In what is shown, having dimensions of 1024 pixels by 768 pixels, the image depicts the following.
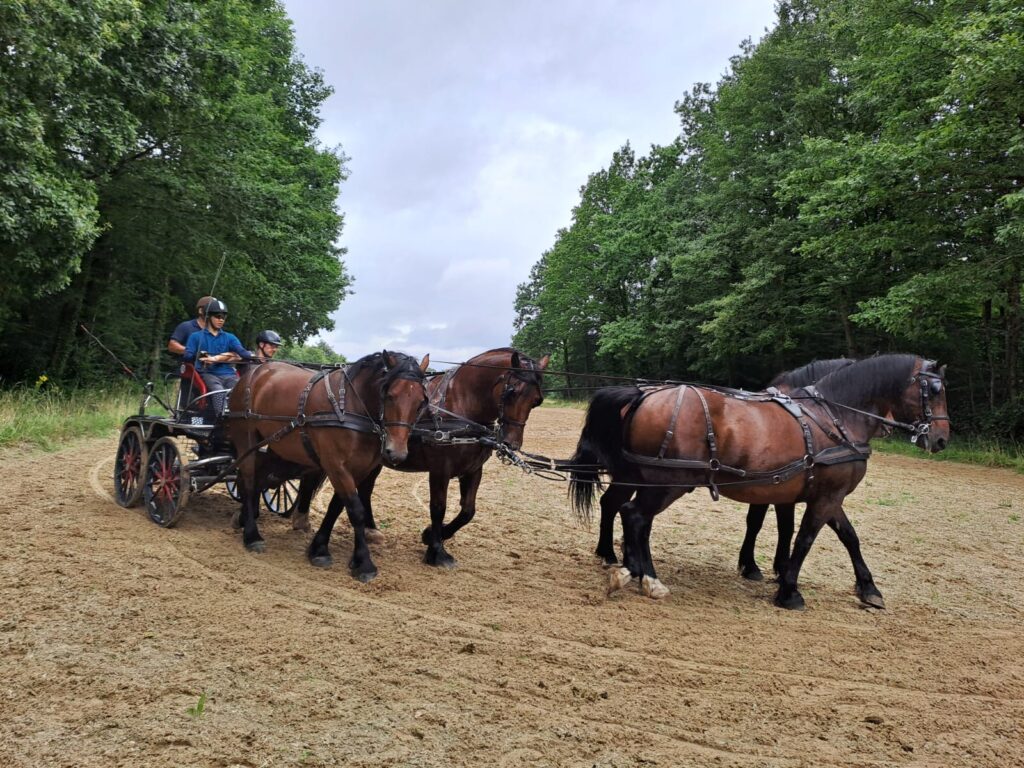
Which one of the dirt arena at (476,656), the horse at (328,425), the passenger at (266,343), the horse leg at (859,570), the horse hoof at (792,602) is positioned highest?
the passenger at (266,343)

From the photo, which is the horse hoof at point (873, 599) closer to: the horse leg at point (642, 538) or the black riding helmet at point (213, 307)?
the horse leg at point (642, 538)

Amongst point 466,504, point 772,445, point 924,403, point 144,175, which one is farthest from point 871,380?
point 144,175

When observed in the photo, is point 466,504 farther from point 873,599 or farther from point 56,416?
point 56,416

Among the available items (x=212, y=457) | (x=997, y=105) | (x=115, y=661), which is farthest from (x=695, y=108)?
(x=115, y=661)

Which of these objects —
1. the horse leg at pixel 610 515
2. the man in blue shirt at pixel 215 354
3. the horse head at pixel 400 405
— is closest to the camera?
the horse head at pixel 400 405

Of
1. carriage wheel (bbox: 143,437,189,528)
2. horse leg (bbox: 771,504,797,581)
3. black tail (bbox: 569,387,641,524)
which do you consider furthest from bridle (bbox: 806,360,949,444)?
carriage wheel (bbox: 143,437,189,528)

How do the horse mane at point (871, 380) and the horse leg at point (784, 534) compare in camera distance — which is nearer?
the horse mane at point (871, 380)

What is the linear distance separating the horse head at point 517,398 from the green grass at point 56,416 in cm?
961

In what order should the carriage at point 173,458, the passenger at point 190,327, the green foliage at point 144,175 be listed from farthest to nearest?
the green foliage at point 144,175, the passenger at point 190,327, the carriage at point 173,458

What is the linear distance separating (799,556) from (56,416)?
46.0 ft

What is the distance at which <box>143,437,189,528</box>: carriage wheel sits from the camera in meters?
6.15

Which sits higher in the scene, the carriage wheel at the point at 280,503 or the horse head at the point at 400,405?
the horse head at the point at 400,405

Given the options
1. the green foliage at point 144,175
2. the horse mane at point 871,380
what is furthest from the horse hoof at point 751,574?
the green foliage at point 144,175

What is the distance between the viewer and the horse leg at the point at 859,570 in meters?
5.24
